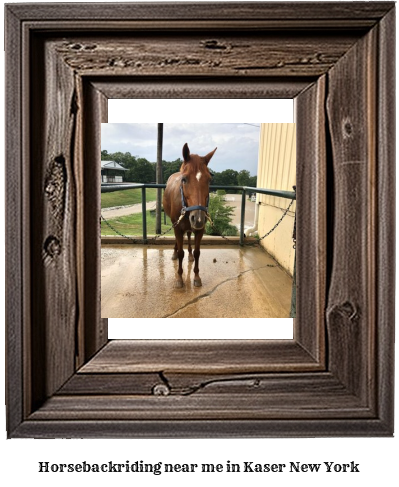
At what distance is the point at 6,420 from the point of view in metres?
0.93

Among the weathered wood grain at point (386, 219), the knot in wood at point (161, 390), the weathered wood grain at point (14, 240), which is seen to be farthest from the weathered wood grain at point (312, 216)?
the weathered wood grain at point (14, 240)

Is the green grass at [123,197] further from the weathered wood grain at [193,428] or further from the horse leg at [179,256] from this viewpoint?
the weathered wood grain at [193,428]

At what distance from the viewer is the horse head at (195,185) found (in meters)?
0.99

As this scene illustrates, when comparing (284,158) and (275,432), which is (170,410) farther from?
(284,158)

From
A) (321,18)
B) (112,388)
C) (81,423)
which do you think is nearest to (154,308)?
(112,388)

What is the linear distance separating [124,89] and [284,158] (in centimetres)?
43

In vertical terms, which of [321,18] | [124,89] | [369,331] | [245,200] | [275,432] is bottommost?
[275,432]

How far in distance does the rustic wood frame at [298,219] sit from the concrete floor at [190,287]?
0.06 m

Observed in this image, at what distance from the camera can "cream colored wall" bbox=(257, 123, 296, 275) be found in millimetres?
970

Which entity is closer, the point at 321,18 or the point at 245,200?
the point at 321,18

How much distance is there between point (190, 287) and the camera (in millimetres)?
1019

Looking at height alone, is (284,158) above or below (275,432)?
above

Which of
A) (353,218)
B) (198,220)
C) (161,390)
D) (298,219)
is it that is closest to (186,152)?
(198,220)

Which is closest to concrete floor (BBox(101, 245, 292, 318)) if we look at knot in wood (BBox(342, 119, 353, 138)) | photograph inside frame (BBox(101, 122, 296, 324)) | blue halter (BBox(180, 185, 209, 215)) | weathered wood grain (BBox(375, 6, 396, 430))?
photograph inside frame (BBox(101, 122, 296, 324))
